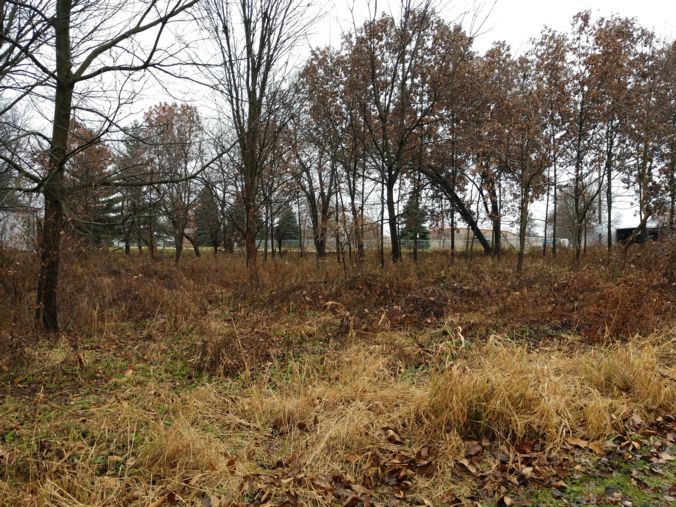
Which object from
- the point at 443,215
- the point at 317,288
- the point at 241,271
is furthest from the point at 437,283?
the point at 443,215

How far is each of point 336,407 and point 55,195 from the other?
4.29m

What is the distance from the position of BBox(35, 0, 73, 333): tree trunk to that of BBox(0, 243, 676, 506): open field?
1.02 feet

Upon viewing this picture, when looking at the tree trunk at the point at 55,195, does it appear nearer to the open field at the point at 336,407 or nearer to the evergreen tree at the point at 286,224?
the open field at the point at 336,407

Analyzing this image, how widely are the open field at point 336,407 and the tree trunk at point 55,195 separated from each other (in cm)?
31

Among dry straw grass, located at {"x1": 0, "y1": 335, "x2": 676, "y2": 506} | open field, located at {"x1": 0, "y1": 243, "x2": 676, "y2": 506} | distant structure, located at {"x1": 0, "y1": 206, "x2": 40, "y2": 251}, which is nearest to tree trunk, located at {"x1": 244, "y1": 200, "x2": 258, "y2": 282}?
open field, located at {"x1": 0, "y1": 243, "x2": 676, "y2": 506}

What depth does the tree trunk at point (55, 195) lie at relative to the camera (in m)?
5.12

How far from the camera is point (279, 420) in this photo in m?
3.52

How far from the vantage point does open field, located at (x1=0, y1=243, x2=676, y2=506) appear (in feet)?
8.70

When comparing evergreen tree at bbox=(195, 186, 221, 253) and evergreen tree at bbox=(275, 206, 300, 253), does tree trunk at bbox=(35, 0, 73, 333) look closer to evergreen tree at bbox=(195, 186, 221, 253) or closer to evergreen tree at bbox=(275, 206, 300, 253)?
evergreen tree at bbox=(195, 186, 221, 253)

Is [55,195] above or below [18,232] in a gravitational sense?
above

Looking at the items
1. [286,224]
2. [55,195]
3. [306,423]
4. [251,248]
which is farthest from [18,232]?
[286,224]

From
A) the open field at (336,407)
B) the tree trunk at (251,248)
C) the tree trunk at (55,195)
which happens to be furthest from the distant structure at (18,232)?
the tree trunk at (251,248)

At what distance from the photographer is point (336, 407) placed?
3.69 metres

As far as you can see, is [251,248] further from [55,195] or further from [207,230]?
[207,230]
